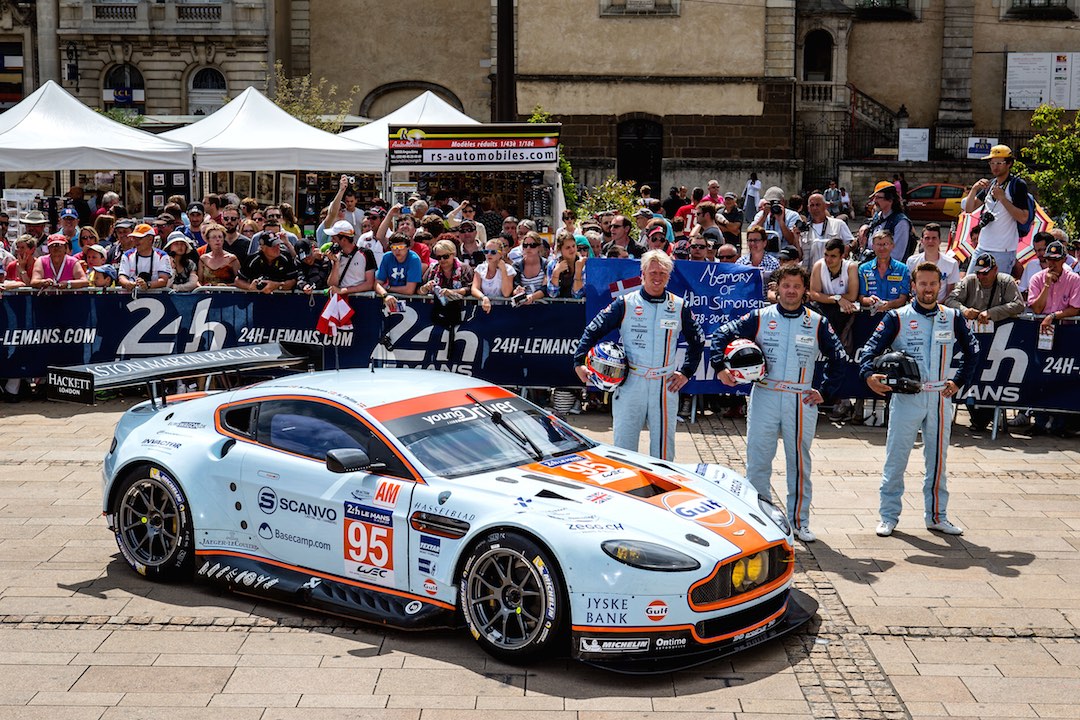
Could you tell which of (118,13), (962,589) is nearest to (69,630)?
(962,589)

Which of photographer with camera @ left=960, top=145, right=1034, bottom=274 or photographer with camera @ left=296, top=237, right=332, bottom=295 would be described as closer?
photographer with camera @ left=960, top=145, right=1034, bottom=274

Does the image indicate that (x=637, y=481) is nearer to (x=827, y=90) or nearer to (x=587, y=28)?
(x=587, y=28)

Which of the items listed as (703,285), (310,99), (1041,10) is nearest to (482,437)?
(703,285)

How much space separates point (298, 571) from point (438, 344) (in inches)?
246

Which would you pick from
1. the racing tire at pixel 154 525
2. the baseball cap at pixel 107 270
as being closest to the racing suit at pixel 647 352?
the racing tire at pixel 154 525

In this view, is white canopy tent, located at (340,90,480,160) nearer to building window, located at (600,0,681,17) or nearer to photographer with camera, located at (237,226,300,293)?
photographer with camera, located at (237,226,300,293)

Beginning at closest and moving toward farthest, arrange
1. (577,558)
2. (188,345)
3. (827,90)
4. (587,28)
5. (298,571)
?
(577,558) → (298,571) → (188,345) → (587,28) → (827,90)

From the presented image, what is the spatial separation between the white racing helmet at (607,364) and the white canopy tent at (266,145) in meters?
Result: 13.1

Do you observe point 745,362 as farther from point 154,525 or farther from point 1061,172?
point 1061,172

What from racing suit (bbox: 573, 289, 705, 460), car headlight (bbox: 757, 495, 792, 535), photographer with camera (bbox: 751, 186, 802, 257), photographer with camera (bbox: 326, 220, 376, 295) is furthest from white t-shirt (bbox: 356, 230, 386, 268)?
car headlight (bbox: 757, 495, 792, 535)

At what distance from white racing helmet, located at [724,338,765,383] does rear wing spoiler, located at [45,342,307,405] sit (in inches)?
122

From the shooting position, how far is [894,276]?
1316 centimetres

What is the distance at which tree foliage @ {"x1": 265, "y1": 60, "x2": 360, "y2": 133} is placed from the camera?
3462 centimetres

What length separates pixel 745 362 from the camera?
9211 mm
